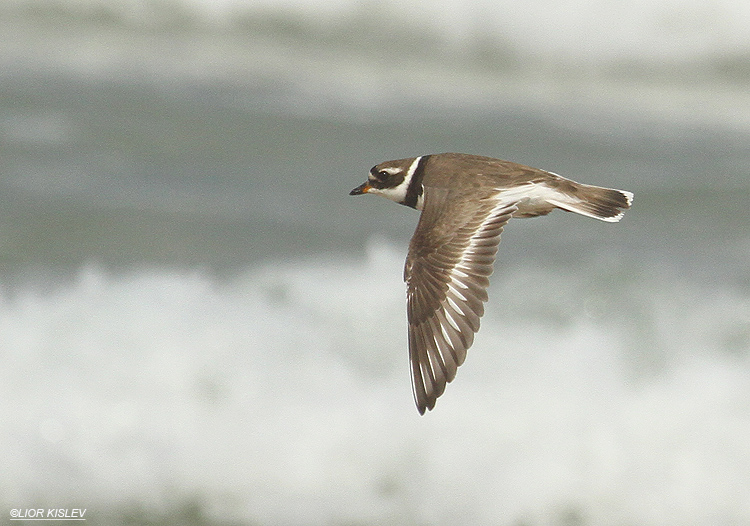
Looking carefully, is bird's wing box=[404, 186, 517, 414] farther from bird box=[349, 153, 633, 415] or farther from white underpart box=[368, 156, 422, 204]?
white underpart box=[368, 156, 422, 204]

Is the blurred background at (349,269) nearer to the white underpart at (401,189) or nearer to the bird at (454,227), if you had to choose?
the white underpart at (401,189)

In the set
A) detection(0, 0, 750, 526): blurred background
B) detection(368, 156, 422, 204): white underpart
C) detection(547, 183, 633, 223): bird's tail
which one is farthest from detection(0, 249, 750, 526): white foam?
detection(547, 183, 633, 223): bird's tail

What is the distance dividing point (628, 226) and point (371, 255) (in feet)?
6.62

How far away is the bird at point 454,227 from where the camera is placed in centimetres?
457

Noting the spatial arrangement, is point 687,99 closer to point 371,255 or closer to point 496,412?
point 371,255

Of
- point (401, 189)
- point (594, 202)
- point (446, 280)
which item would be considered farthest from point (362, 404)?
point (446, 280)

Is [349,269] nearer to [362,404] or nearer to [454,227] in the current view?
[362,404]

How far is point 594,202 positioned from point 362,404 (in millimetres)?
2547

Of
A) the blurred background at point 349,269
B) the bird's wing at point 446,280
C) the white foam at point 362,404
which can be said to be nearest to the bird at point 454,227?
the bird's wing at point 446,280

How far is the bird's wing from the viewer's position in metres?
A: 4.52

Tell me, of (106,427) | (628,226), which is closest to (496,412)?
(106,427)

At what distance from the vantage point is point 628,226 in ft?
31.6

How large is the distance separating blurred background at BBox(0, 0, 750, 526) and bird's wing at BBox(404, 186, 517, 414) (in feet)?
7.69

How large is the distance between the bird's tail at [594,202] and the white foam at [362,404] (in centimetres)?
220
